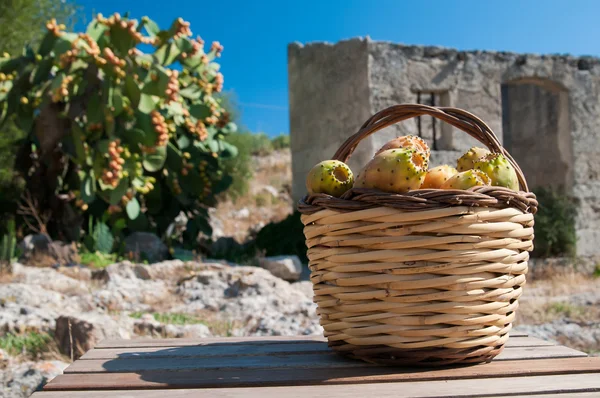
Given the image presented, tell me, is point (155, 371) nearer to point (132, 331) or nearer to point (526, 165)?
point (132, 331)

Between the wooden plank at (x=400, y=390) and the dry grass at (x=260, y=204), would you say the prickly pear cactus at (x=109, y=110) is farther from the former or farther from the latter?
the wooden plank at (x=400, y=390)

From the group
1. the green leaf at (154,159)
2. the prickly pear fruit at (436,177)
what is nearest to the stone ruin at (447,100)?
the green leaf at (154,159)

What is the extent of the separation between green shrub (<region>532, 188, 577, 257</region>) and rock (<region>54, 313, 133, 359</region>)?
5.44m

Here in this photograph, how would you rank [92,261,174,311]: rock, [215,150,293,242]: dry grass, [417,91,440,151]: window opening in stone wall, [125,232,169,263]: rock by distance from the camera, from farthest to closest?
[215,150,293,242]: dry grass
[417,91,440,151]: window opening in stone wall
[125,232,169,263]: rock
[92,261,174,311]: rock

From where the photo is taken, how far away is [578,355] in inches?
52.4

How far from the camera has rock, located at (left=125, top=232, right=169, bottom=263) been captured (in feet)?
19.0

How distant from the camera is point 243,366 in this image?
126 centimetres

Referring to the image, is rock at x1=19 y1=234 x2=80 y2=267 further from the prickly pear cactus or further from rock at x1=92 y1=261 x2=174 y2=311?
rock at x1=92 y1=261 x2=174 y2=311

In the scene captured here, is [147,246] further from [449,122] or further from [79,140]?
[449,122]

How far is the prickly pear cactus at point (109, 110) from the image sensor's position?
5125 mm

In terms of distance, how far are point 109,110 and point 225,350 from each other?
4.10m

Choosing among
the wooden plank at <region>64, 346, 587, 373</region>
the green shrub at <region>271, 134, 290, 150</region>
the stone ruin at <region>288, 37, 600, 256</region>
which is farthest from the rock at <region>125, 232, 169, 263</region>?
the green shrub at <region>271, 134, 290, 150</region>

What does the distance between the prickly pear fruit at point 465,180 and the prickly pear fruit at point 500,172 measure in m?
0.05

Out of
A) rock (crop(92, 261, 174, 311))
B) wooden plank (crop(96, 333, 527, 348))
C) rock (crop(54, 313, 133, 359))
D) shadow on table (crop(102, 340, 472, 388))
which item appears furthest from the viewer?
rock (crop(92, 261, 174, 311))
